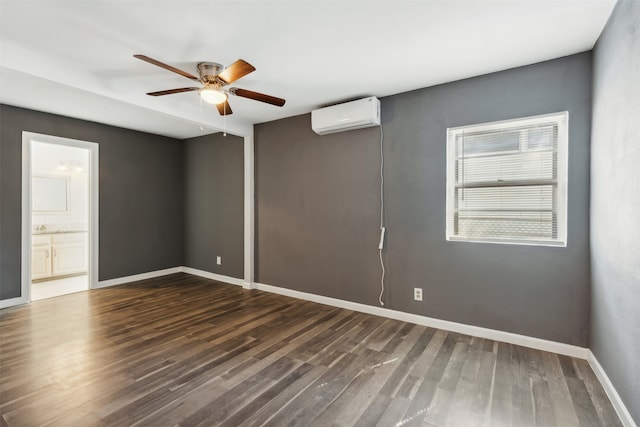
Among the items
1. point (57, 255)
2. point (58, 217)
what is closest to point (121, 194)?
point (57, 255)

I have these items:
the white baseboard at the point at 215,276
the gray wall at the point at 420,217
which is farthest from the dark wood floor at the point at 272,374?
the white baseboard at the point at 215,276

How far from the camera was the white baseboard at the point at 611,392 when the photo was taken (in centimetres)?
173

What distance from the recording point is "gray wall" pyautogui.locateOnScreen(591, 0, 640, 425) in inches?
64.1

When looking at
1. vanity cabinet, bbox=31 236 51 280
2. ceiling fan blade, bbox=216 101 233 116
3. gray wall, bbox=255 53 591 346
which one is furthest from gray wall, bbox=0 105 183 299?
ceiling fan blade, bbox=216 101 233 116

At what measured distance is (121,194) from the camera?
4.90 metres

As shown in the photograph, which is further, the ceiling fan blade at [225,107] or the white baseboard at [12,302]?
the white baseboard at [12,302]

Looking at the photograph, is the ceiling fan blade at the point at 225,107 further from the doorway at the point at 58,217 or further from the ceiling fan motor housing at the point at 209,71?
the doorway at the point at 58,217

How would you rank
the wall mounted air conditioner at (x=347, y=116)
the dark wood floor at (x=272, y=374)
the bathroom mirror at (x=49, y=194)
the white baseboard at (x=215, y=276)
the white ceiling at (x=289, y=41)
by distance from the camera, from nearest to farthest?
the dark wood floor at (x=272, y=374) → the white ceiling at (x=289, y=41) → the wall mounted air conditioner at (x=347, y=116) → the white baseboard at (x=215, y=276) → the bathroom mirror at (x=49, y=194)

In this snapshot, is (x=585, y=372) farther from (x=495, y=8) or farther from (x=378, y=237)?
(x=495, y=8)

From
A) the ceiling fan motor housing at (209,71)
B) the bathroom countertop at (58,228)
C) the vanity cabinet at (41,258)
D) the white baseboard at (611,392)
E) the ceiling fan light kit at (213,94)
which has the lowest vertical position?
the white baseboard at (611,392)

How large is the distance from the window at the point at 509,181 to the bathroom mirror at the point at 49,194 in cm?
684

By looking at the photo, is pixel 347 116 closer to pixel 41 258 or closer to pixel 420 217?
pixel 420 217

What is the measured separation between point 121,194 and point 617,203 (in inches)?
232

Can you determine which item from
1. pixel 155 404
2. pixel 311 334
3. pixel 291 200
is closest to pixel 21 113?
pixel 291 200
